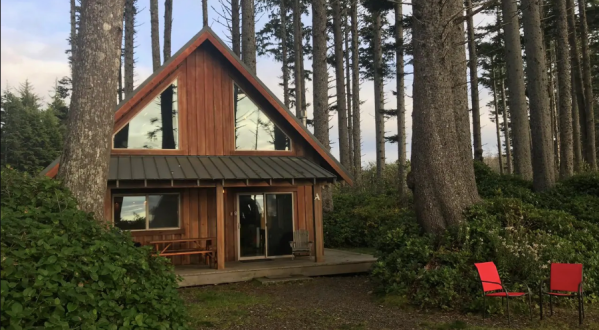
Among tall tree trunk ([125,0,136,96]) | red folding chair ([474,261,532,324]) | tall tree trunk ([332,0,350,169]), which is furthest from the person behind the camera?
tall tree trunk ([125,0,136,96])

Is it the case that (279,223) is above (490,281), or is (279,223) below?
above

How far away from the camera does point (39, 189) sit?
5.27 meters

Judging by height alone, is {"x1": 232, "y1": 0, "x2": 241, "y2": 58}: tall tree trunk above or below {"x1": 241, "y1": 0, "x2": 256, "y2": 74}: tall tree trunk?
above

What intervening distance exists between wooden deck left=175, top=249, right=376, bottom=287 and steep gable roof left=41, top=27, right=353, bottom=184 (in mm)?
2273

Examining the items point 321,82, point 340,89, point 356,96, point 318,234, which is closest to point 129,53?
point 340,89

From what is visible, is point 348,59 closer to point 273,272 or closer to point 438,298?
point 273,272

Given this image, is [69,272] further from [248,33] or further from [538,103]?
[248,33]

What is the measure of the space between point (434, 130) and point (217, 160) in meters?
5.50

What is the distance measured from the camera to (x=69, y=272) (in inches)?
162

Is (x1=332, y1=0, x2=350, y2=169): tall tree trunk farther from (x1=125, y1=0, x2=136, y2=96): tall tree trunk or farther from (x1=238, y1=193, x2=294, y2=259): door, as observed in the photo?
(x1=125, y1=0, x2=136, y2=96): tall tree trunk

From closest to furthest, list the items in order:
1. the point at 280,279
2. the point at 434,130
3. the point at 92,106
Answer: the point at 92,106, the point at 434,130, the point at 280,279

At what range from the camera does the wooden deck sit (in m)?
10.4

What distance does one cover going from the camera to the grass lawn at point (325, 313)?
6750 mm

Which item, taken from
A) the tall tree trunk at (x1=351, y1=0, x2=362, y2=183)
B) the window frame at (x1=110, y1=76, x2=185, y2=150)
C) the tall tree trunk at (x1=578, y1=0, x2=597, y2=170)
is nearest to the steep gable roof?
the window frame at (x1=110, y1=76, x2=185, y2=150)
